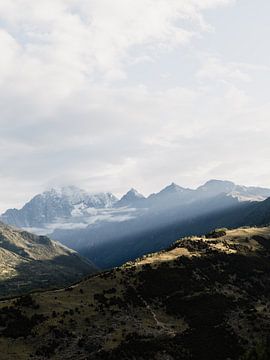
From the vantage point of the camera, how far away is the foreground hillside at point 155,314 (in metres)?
65.6

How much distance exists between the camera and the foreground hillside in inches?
2584

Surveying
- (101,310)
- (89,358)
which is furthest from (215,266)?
(89,358)

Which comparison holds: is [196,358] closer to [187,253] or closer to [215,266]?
[215,266]

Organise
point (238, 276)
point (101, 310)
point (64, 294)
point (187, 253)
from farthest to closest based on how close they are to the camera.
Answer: point (187, 253), point (238, 276), point (64, 294), point (101, 310)

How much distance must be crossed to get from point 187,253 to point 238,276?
16.0 meters

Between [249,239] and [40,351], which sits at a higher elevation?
[249,239]

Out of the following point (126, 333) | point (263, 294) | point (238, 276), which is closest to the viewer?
point (126, 333)

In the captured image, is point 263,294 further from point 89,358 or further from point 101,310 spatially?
Answer: point 89,358

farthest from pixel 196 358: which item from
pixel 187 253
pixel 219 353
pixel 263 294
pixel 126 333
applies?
pixel 187 253

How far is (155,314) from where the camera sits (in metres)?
81.6

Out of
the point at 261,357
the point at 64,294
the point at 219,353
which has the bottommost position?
the point at 219,353

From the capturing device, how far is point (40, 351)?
63.0 metres

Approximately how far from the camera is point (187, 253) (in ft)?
382

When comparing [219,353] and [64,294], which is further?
[64,294]
